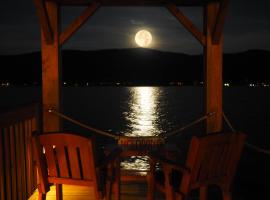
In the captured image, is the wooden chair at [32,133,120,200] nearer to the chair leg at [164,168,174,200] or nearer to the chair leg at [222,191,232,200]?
the chair leg at [164,168,174,200]

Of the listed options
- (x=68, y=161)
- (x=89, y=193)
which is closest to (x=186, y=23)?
(x=89, y=193)

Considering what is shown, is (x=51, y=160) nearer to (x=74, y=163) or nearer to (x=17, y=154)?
(x=74, y=163)

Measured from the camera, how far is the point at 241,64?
397 ft

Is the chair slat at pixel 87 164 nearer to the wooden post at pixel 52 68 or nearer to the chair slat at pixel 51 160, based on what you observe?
the chair slat at pixel 51 160

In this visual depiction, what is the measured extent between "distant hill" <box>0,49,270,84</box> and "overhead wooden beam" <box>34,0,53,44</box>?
104m

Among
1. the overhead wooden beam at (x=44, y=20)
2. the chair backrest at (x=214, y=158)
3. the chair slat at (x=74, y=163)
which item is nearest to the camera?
the chair backrest at (x=214, y=158)

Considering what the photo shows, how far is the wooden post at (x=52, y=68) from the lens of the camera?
4.88m

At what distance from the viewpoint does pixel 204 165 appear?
9.86 feet

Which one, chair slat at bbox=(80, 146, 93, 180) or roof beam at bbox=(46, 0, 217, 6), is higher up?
roof beam at bbox=(46, 0, 217, 6)

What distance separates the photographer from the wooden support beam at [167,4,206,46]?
16.3 ft

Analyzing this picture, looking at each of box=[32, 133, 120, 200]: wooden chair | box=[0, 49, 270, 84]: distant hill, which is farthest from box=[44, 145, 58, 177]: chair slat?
box=[0, 49, 270, 84]: distant hill

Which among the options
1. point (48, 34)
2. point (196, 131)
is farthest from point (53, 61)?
point (196, 131)

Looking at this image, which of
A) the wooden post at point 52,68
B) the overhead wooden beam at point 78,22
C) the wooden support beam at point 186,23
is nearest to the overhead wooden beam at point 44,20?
the wooden post at point 52,68

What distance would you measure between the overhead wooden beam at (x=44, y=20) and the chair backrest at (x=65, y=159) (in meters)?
1.91
